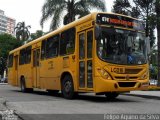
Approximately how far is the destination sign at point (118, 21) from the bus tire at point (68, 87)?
3.00m

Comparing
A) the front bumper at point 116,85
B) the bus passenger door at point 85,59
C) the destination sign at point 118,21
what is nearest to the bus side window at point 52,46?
the bus passenger door at point 85,59

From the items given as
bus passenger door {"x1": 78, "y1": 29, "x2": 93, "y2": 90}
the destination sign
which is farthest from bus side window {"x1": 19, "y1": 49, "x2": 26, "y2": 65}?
the destination sign

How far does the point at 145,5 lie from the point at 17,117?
22109 mm

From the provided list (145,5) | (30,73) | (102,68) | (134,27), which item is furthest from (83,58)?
(145,5)

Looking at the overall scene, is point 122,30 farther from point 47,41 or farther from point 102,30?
point 47,41

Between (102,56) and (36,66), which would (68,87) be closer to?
(102,56)

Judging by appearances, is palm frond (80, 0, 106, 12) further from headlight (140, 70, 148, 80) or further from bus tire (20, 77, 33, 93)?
headlight (140, 70, 148, 80)

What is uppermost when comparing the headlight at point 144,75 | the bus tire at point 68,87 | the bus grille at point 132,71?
the bus grille at point 132,71

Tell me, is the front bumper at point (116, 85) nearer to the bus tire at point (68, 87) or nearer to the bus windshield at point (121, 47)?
the bus windshield at point (121, 47)

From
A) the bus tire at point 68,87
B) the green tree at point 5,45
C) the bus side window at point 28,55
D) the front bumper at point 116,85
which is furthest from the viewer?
the green tree at point 5,45

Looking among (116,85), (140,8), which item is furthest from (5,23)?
(116,85)

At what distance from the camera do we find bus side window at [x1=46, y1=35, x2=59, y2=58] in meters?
18.4

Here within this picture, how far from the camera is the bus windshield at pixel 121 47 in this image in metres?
14.8

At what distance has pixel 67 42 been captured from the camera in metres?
17.1
